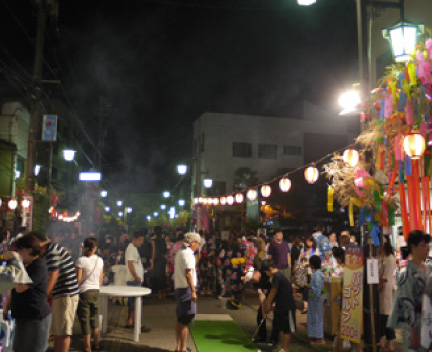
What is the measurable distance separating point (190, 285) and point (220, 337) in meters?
2.54

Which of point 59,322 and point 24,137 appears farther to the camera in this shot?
point 24,137

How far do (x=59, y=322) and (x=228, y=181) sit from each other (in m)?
37.3

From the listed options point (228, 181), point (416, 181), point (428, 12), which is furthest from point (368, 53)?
point (228, 181)

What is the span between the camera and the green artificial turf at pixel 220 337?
28.0 ft

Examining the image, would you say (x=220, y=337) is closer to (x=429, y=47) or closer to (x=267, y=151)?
(x=429, y=47)

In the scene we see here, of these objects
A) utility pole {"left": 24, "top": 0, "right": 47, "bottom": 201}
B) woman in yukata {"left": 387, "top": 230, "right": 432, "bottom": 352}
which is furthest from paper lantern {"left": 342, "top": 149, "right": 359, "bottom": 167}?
utility pole {"left": 24, "top": 0, "right": 47, "bottom": 201}

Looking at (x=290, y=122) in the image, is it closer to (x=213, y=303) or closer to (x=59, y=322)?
(x=213, y=303)

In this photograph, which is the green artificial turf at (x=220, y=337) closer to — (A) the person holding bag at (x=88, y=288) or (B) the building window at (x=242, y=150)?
(A) the person holding bag at (x=88, y=288)

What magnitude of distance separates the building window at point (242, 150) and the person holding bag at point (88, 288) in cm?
3729

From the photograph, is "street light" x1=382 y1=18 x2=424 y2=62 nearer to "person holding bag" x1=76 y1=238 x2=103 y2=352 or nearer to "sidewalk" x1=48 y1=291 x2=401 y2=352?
"sidewalk" x1=48 y1=291 x2=401 y2=352

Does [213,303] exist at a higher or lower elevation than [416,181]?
lower

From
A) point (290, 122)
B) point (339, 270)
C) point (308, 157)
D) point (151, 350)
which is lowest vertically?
point (151, 350)

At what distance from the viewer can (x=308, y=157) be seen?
46344 mm

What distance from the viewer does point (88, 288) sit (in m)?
7.69
